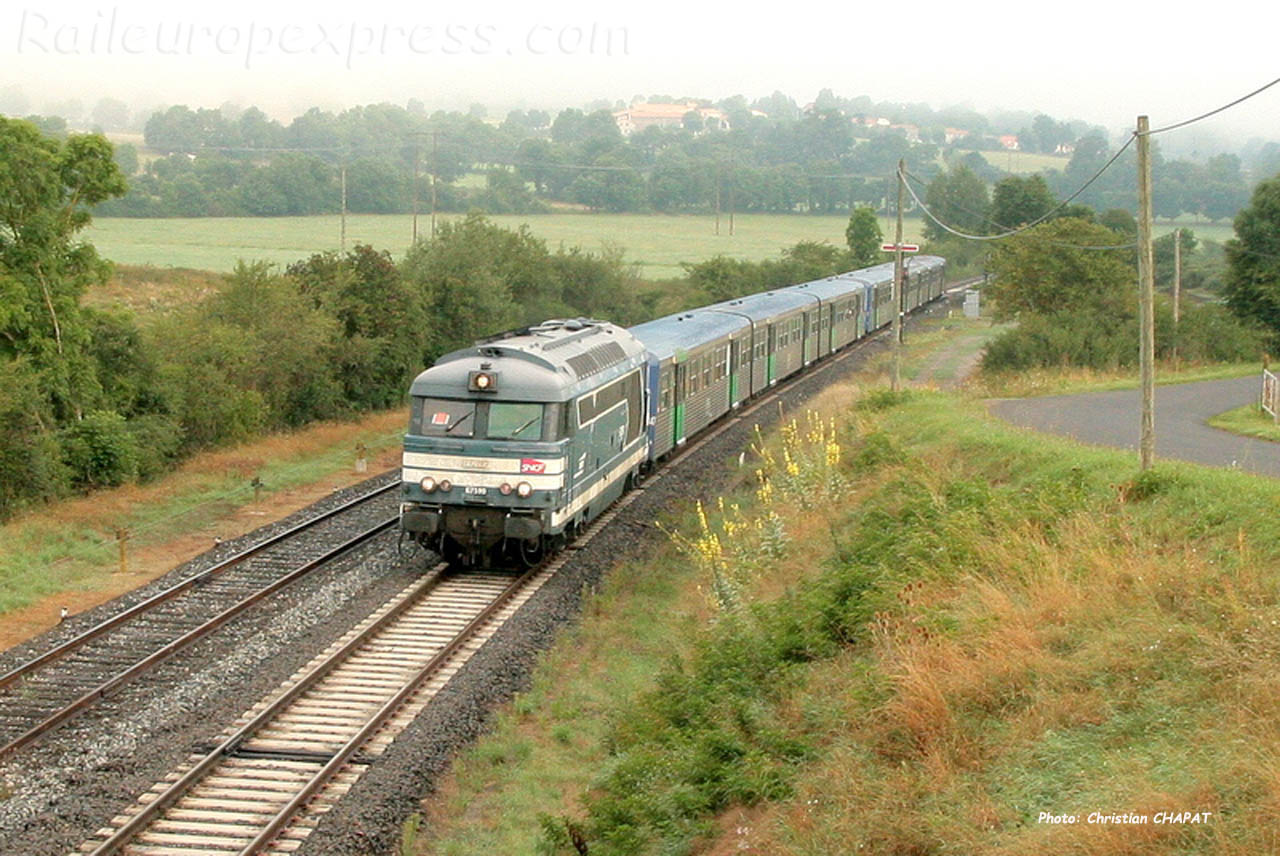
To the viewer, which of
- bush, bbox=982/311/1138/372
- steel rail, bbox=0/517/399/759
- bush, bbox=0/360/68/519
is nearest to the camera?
steel rail, bbox=0/517/399/759

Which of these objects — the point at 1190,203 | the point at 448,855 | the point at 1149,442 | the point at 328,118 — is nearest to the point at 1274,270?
the point at 1149,442

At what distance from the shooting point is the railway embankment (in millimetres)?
8078

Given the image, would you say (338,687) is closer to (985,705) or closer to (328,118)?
(985,705)

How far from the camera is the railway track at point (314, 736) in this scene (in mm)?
10852

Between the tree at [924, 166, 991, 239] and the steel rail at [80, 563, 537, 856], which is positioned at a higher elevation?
the tree at [924, 166, 991, 239]

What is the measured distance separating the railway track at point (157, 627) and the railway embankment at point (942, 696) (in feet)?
14.2

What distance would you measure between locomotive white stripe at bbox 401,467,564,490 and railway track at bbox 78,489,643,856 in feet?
4.98

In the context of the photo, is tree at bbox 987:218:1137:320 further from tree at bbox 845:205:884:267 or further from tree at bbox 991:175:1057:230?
tree at bbox 991:175:1057:230

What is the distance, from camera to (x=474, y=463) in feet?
60.2

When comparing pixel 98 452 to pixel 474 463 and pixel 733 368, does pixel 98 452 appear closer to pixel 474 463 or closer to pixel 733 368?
pixel 474 463

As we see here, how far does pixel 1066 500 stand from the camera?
14.5 meters

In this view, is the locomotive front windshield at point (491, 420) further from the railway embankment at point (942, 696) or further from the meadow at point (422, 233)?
the meadow at point (422, 233)

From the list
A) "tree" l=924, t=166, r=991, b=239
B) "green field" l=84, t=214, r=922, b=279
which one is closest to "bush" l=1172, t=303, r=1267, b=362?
"green field" l=84, t=214, r=922, b=279

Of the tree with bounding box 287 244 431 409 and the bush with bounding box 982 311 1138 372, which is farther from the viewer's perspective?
the bush with bounding box 982 311 1138 372
